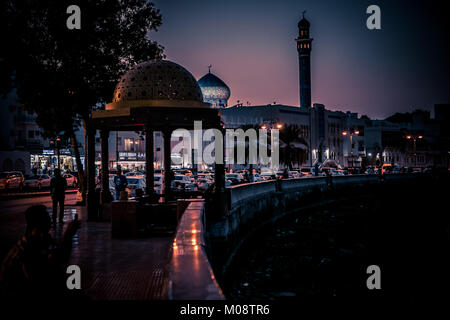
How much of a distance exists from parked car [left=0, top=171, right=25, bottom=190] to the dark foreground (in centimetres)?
2132

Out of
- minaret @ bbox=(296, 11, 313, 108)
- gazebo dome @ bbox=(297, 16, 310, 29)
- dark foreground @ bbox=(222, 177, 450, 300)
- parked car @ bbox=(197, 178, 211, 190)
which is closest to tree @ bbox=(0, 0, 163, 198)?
dark foreground @ bbox=(222, 177, 450, 300)

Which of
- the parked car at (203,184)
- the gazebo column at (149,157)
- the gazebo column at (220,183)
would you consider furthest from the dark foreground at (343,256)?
the parked car at (203,184)

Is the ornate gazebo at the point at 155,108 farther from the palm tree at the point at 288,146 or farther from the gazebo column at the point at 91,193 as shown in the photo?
the palm tree at the point at 288,146

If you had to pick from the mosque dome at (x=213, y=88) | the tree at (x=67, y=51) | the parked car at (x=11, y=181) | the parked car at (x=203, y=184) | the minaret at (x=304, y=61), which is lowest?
the parked car at (x=203, y=184)

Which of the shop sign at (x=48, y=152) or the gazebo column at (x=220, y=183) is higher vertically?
the shop sign at (x=48, y=152)

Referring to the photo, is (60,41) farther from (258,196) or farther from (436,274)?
(436,274)

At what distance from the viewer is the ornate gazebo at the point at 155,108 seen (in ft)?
46.2

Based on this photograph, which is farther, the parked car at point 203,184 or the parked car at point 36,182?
the parked car at point 36,182

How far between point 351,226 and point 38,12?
1032 inches

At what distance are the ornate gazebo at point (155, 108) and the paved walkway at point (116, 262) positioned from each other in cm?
276

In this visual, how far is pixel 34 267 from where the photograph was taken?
4.70 meters

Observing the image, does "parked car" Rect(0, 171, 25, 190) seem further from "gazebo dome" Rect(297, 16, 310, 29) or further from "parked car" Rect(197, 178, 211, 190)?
"gazebo dome" Rect(297, 16, 310, 29)

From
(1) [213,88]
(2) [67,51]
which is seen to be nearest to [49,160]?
(1) [213,88]
